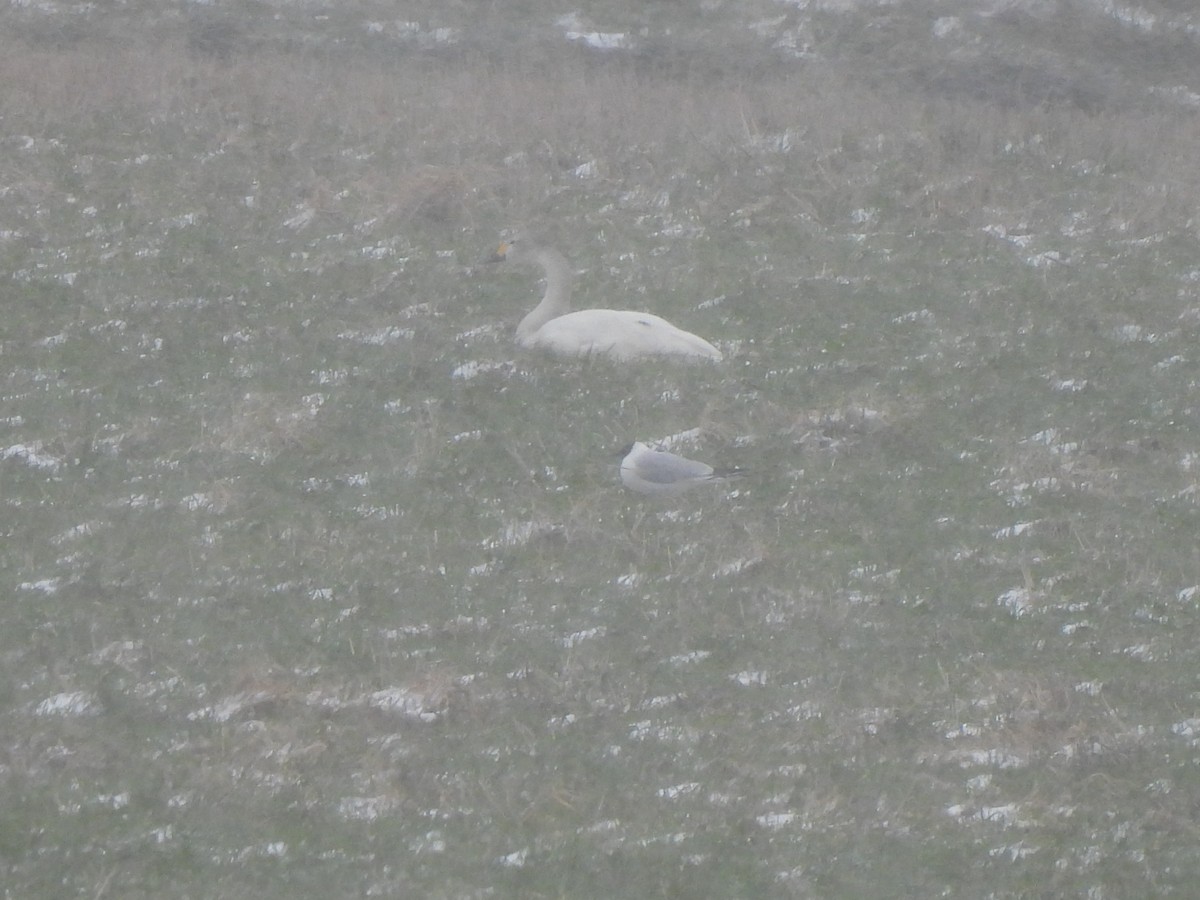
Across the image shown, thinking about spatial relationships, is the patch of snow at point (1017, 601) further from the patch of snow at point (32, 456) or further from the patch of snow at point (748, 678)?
the patch of snow at point (32, 456)

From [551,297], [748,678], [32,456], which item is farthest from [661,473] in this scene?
[32,456]

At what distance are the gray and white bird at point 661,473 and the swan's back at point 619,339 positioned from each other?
1.95 m

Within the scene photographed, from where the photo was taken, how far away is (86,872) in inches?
204

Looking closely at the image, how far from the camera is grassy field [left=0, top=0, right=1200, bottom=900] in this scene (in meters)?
5.54

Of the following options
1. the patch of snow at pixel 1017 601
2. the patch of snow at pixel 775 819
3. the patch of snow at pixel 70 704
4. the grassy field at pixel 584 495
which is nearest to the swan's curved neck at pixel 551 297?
the grassy field at pixel 584 495

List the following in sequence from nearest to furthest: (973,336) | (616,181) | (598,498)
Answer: (598,498) → (973,336) → (616,181)

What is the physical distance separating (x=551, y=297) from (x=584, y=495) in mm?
2843

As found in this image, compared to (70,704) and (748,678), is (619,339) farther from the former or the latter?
(70,704)

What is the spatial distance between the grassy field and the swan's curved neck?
1.35ft

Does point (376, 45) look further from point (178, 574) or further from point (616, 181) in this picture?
point (178, 574)

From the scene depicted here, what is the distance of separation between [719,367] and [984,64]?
1023cm

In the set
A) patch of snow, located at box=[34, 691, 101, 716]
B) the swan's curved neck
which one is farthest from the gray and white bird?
patch of snow, located at box=[34, 691, 101, 716]

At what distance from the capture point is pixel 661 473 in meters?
8.05

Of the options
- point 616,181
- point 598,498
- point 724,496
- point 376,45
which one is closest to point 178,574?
point 598,498
